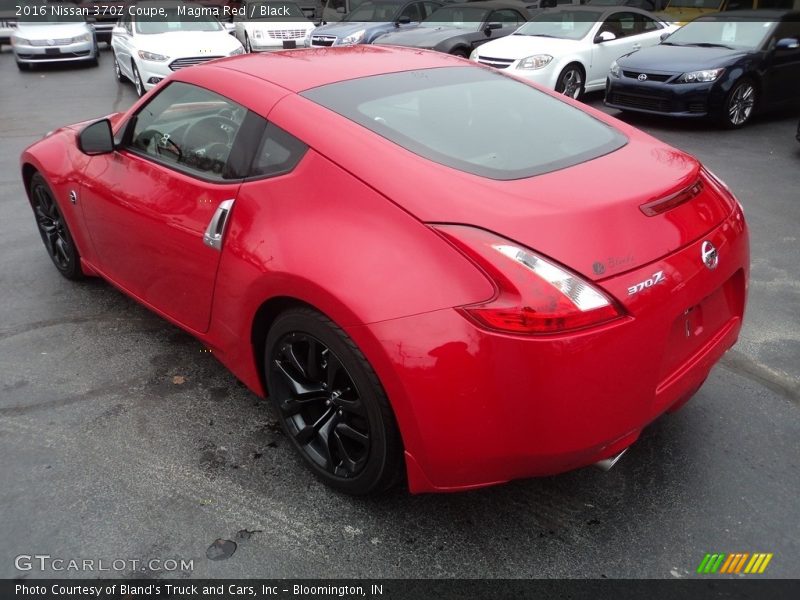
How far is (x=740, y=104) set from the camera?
8844 millimetres

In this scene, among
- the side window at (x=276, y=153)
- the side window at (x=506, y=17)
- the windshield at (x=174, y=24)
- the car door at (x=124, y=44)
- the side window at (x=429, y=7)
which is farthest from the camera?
the side window at (x=429, y=7)

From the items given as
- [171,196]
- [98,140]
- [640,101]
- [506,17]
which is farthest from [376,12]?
[171,196]

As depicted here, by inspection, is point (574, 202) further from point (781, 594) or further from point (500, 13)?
point (500, 13)

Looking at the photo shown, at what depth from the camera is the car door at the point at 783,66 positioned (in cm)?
900

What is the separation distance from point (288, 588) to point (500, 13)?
12.8 meters

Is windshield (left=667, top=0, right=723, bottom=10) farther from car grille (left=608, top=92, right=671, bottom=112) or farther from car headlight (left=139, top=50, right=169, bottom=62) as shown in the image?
car headlight (left=139, top=50, right=169, bottom=62)

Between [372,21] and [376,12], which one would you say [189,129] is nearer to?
[372,21]

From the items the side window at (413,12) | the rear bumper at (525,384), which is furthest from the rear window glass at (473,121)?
the side window at (413,12)

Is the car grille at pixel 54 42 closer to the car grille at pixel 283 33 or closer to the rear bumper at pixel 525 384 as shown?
the car grille at pixel 283 33

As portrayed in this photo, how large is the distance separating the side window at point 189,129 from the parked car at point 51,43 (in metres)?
13.7

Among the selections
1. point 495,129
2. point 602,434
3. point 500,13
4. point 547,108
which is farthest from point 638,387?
point 500,13

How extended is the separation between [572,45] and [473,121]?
28.0 feet

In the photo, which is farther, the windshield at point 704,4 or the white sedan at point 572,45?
the windshield at point 704,4

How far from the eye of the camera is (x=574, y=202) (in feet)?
7.16
